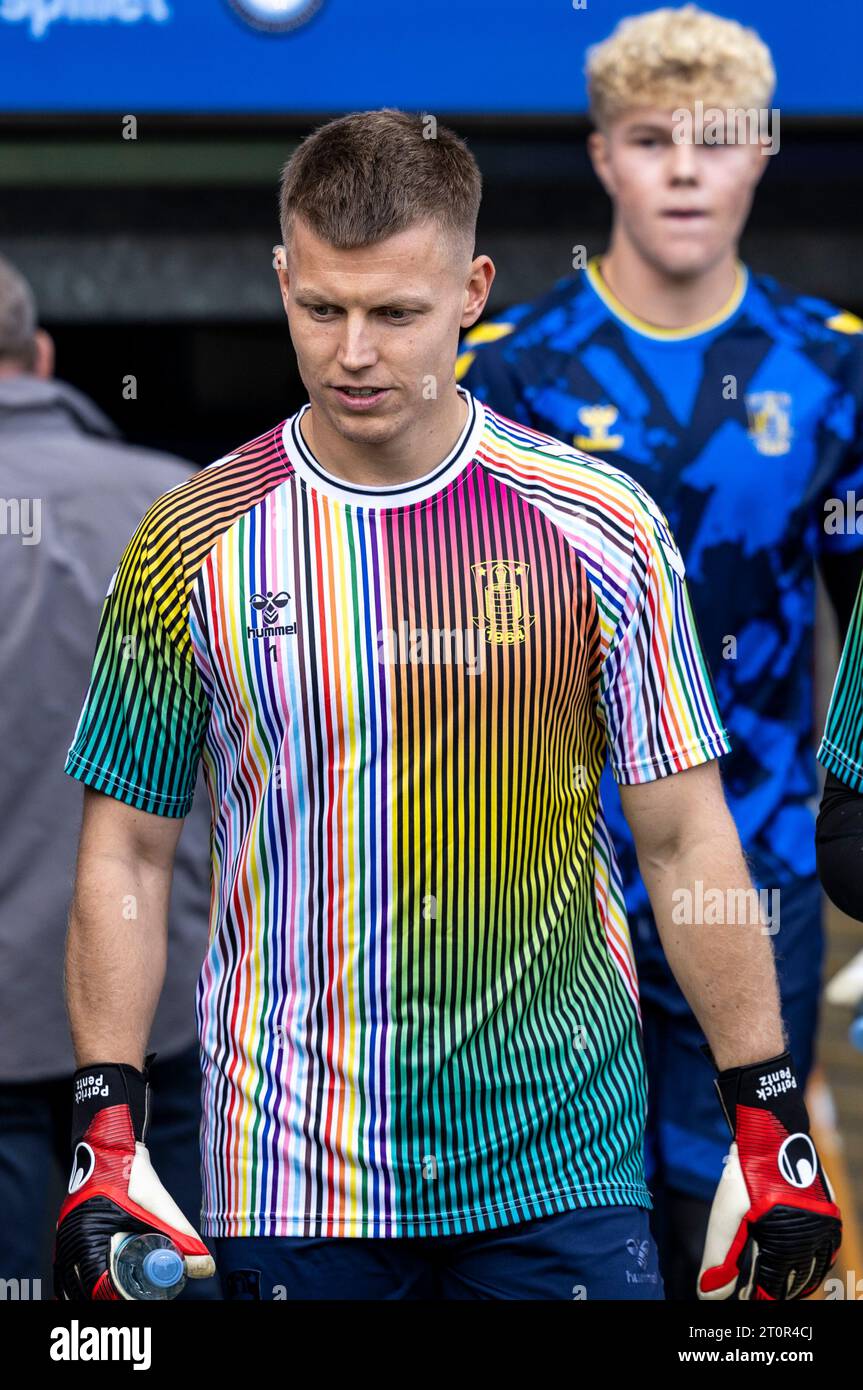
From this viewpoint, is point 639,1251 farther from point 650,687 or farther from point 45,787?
point 45,787

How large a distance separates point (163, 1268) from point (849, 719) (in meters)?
1.19

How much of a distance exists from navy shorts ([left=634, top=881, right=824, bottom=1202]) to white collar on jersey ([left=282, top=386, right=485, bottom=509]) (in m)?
1.22

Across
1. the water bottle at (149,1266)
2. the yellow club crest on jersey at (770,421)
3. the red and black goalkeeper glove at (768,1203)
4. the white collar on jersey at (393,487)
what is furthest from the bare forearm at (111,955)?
the yellow club crest on jersey at (770,421)

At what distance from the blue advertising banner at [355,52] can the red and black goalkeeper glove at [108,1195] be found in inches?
98.3

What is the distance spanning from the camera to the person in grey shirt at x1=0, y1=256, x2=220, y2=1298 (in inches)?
149

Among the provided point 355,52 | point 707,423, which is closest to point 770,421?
point 707,423

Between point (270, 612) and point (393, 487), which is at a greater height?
point (393, 487)

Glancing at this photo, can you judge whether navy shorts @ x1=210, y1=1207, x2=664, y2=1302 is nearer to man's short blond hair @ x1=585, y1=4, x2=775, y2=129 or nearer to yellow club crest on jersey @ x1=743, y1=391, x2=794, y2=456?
yellow club crest on jersey @ x1=743, y1=391, x2=794, y2=456

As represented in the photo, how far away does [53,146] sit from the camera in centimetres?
501

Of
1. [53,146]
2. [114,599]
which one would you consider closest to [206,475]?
[114,599]

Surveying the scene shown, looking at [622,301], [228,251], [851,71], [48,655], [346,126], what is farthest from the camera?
[228,251]

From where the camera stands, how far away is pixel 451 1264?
3.01 metres
